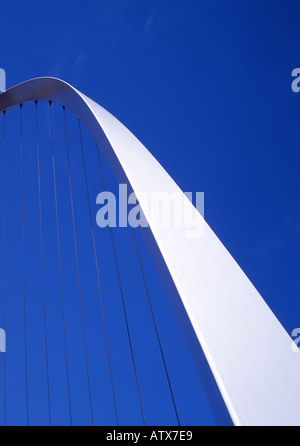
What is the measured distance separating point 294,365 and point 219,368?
84cm

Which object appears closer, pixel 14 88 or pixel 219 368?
pixel 219 368

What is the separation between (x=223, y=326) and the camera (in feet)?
10.8

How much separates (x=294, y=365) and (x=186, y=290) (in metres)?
1.08

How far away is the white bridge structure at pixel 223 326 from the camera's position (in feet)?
9.44

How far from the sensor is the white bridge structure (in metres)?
2.88
